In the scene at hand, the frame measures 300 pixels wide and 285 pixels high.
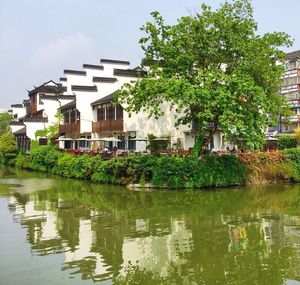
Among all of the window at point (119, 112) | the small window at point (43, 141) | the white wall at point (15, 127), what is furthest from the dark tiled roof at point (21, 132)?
the window at point (119, 112)

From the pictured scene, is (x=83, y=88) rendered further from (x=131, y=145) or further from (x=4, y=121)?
(x=4, y=121)

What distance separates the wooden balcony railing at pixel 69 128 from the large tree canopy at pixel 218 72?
57.6 feet

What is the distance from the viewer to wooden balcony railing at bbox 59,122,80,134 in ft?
137

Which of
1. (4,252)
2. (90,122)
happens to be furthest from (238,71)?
(90,122)

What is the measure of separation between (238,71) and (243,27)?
297 cm

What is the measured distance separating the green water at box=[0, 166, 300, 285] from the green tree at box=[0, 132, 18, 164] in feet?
102

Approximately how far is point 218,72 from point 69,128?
2448 centimetres

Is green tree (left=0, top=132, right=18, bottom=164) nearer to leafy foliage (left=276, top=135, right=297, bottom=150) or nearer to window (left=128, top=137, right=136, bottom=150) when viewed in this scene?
window (left=128, top=137, right=136, bottom=150)

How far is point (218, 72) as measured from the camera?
75.7 feet

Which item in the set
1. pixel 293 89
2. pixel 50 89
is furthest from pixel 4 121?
pixel 293 89

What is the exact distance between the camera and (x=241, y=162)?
1032 inches

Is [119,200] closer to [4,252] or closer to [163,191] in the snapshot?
[163,191]

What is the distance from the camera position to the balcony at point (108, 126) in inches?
1350

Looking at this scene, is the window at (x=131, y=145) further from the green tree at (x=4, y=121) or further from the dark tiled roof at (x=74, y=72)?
the green tree at (x=4, y=121)
